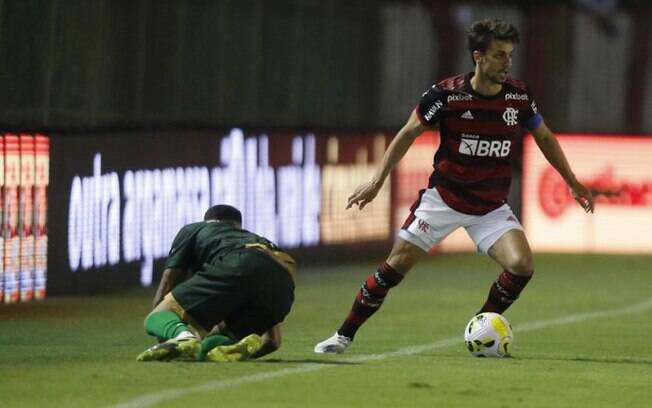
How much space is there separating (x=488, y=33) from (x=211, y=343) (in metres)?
2.35

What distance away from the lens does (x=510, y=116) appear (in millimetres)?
11242

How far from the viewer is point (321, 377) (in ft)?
32.7

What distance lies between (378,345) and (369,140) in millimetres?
10206

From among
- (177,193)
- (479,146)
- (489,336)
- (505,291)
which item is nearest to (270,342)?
(489,336)

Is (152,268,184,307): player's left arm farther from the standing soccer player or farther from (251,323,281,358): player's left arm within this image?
the standing soccer player

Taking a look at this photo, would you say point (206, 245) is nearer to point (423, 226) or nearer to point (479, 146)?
point (423, 226)

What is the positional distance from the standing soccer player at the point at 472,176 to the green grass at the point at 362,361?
496 millimetres

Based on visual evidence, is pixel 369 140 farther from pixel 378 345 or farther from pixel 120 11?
pixel 378 345

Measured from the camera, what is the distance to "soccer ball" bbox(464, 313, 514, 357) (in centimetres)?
1118

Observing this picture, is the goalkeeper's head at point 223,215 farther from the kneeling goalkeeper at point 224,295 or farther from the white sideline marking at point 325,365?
the white sideline marking at point 325,365

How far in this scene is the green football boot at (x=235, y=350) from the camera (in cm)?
1050

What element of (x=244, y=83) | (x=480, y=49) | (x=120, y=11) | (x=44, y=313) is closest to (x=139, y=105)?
(x=120, y=11)

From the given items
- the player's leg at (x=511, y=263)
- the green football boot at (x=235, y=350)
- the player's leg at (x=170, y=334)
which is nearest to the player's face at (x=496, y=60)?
the player's leg at (x=511, y=263)

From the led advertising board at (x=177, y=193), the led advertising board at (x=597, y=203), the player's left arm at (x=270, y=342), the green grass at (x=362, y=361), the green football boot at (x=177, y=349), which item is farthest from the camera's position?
the led advertising board at (x=597, y=203)
